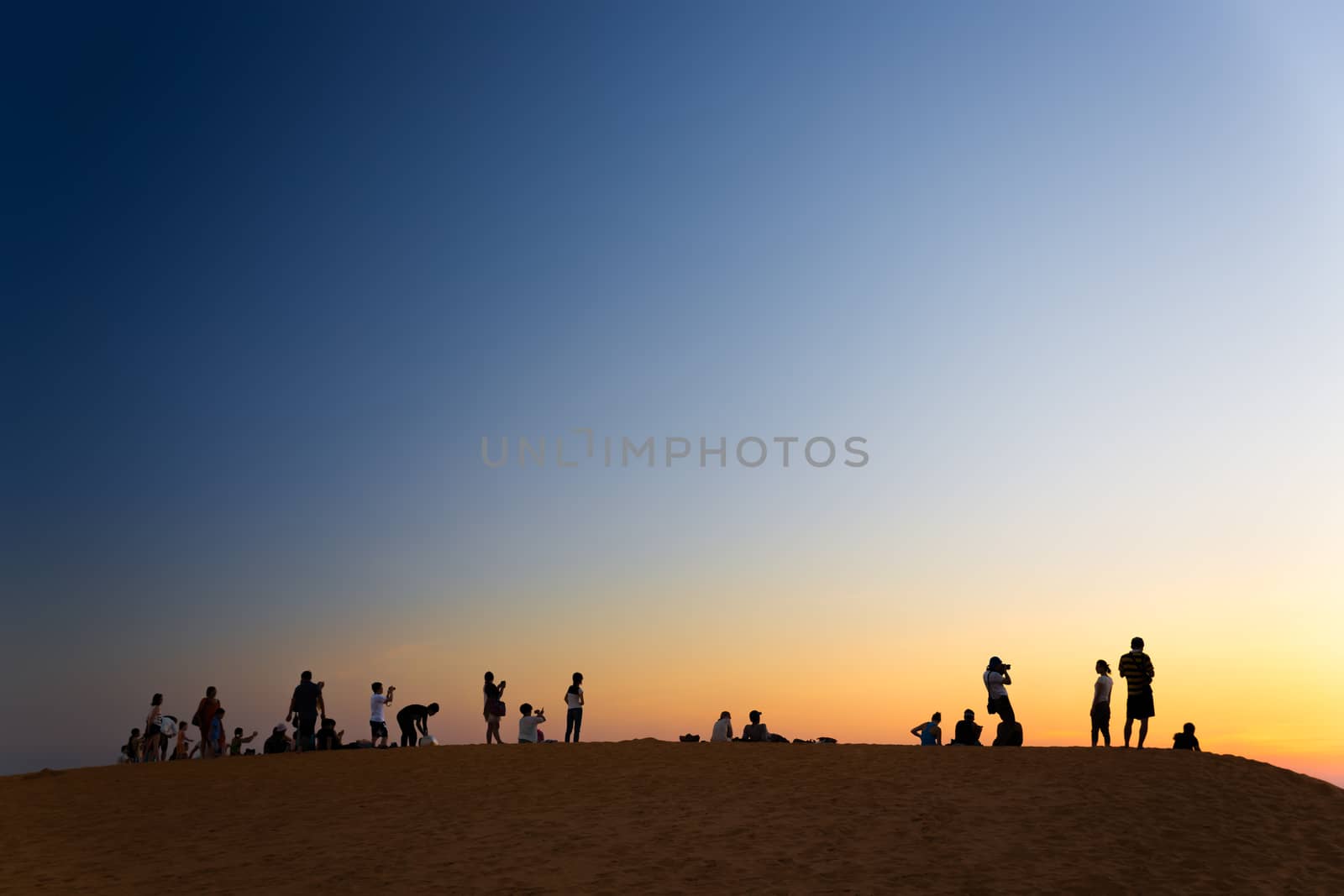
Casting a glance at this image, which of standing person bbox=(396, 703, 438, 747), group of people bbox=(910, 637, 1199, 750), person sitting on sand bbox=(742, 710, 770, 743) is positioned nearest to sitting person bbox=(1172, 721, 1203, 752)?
group of people bbox=(910, 637, 1199, 750)

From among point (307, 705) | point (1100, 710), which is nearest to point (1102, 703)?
point (1100, 710)

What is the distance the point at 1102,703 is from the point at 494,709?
16.6 m

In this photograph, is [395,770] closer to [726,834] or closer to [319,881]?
[319,881]

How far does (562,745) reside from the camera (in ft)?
96.0

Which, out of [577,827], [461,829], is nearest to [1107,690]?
[577,827]

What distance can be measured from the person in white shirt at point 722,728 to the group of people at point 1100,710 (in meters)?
5.31

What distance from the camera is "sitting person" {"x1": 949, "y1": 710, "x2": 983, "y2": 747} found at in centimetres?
2833

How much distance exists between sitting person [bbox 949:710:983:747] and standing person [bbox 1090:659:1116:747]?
10.1ft

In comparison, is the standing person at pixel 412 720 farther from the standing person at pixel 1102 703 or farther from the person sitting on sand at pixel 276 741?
the standing person at pixel 1102 703

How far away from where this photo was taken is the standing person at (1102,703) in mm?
24964

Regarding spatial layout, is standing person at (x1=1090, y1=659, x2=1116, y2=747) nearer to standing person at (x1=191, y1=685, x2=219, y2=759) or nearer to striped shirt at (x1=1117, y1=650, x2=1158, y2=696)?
striped shirt at (x1=1117, y1=650, x2=1158, y2=696)

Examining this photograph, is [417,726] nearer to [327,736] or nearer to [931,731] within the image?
[327,736]

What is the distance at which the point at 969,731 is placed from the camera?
2839cm

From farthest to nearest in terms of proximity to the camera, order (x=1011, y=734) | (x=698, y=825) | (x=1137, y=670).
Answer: (x=1011, y=734), (x=1137, y=670), (x=698, y=825)
